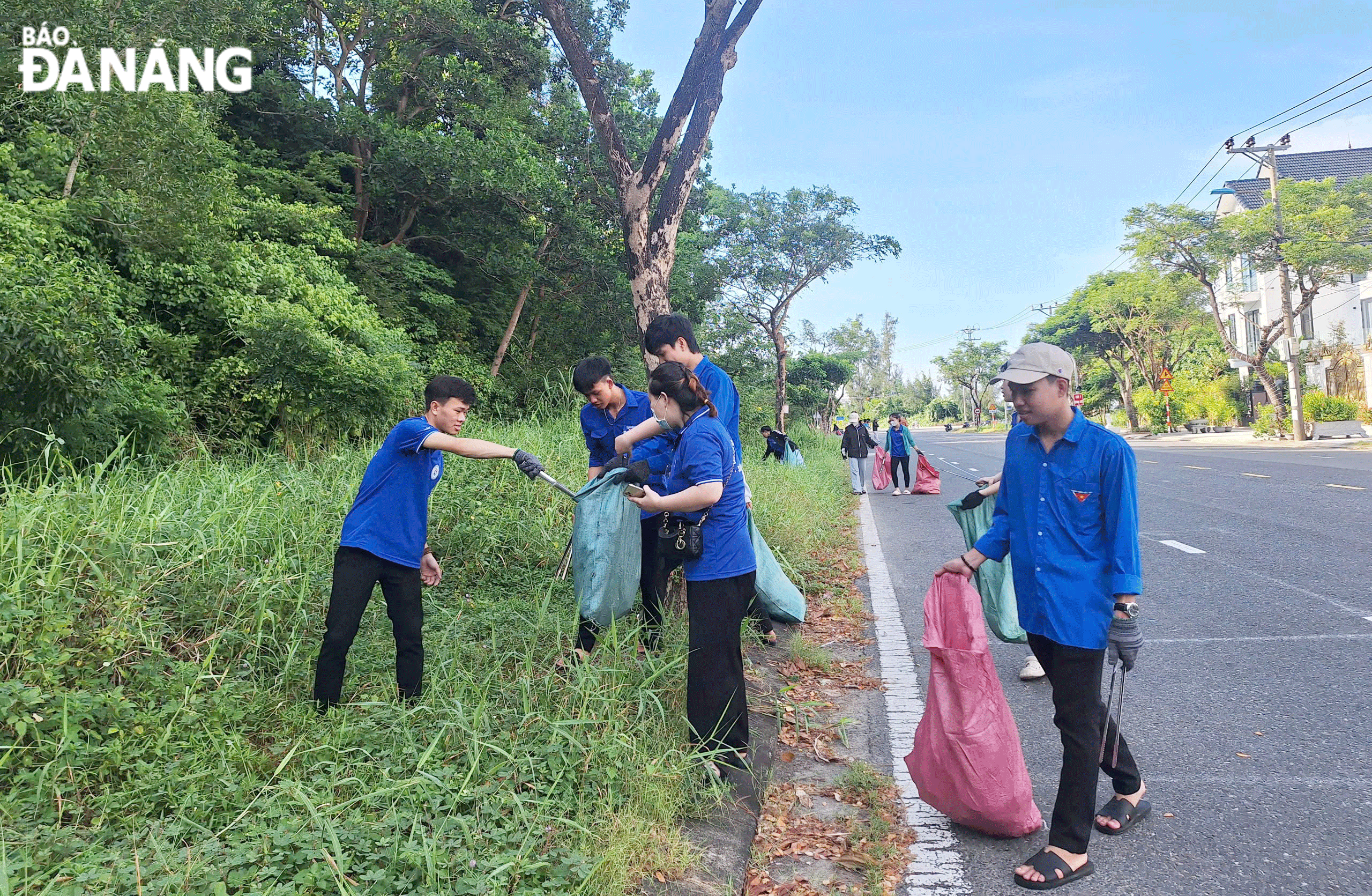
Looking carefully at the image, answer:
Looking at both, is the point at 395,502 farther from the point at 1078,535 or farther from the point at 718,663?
the point at 1078,535

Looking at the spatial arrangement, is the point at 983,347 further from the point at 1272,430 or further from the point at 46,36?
the point at 46,36

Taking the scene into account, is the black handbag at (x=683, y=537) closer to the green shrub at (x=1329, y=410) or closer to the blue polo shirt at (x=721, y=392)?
the blue polo shirt at (x=721, y=392)

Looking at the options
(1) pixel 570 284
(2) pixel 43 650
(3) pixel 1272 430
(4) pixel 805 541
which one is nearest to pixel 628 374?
(1) pixel 570 284

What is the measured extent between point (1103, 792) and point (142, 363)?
796 centimetres

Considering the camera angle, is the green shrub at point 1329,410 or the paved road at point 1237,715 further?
the green shrub at point 1329,410

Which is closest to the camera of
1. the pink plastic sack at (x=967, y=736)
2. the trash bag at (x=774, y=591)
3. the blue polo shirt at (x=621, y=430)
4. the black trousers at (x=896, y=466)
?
the pink plastic sack at (x=967, y=736)

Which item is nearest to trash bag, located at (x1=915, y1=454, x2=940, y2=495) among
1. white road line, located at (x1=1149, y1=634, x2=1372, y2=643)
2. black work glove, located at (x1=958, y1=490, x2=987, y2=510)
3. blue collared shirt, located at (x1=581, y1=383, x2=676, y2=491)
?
white road line, located at (x1=1149, y1=634, x2=1372, y2=643)

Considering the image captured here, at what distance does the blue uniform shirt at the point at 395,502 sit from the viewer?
11.8ft

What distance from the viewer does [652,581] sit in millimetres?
4605

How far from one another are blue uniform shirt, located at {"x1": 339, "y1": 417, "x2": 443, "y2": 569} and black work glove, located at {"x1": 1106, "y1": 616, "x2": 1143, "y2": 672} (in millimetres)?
2717

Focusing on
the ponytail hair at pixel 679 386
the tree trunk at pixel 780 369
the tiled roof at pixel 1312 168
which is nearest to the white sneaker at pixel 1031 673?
the ponytail hair at pixel 679 386

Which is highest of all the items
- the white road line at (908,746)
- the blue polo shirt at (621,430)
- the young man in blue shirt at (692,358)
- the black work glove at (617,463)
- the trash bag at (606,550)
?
the young man in blue shirt at (692,358)

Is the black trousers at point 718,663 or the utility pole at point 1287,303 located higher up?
the utility pole at point 1287,303

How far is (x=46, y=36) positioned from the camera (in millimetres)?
7336
